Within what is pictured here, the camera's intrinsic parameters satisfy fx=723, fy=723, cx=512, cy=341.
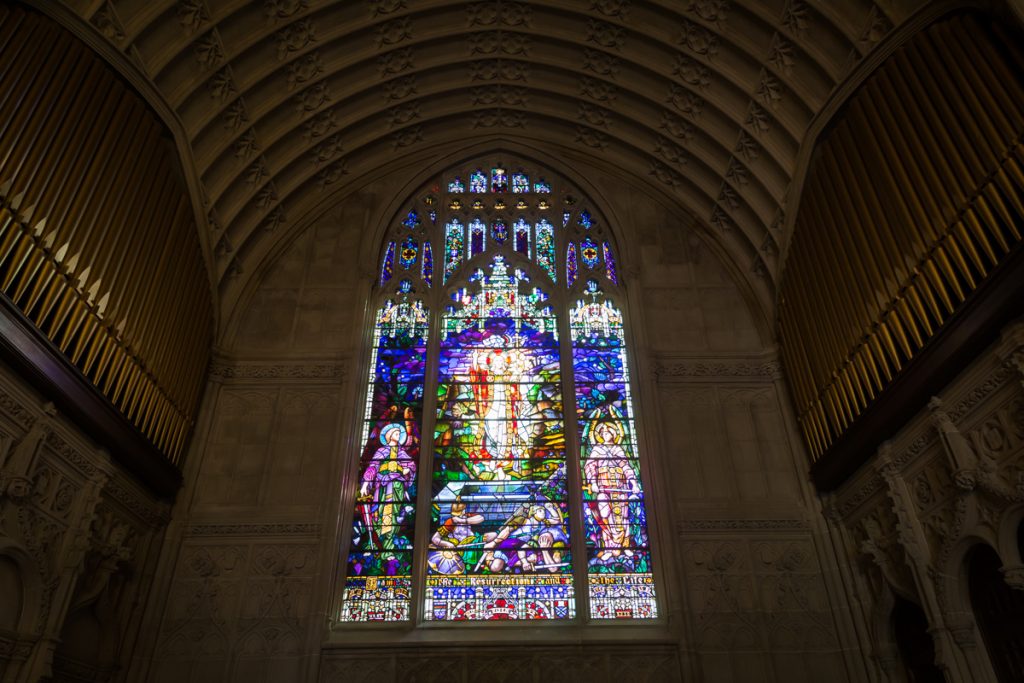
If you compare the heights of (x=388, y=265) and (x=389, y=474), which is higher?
(x=388, y=265)

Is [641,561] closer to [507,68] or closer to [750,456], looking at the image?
[750,456]

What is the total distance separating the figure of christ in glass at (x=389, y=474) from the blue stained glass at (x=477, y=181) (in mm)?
3066

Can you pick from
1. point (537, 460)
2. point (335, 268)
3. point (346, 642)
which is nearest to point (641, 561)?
point (537, 460)

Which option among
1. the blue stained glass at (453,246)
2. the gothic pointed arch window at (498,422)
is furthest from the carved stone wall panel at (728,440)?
the blue stained glass at (453,246)

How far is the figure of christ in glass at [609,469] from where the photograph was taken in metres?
11.0

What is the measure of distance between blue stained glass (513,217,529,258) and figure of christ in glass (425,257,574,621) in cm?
52

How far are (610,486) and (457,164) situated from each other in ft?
24.9

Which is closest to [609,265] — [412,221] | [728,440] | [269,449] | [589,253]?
[589,253]

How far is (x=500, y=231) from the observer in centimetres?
1467

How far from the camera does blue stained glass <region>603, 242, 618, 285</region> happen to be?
46.2 ft

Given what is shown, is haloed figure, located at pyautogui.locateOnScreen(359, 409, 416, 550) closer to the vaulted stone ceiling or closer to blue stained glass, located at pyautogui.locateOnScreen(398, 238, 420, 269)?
blue stained glass, located at pyautogui.locateOnScreen(398, 238, 420, 269)

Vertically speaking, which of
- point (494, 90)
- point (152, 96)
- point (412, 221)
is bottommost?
point (152, 96)

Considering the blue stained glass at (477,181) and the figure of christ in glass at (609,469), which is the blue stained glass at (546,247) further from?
the blue stained glass at (477,181)

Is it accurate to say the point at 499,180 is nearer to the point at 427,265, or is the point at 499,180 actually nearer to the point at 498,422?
the point at 427,265
